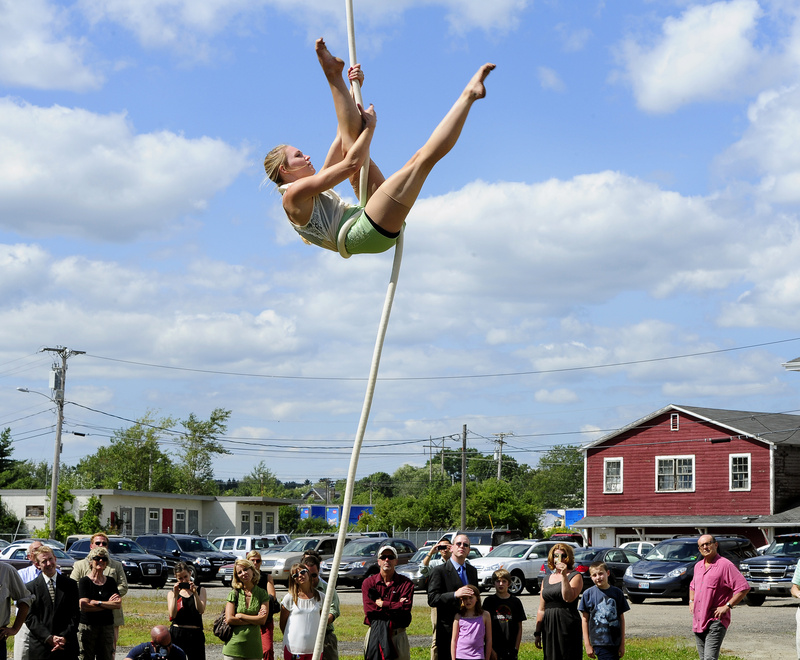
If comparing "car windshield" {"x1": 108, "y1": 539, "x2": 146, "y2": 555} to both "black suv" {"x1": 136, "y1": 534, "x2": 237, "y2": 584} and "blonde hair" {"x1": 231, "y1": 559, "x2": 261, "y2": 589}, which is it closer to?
"black suv" {"x1": 136, "y1": 534, "x2": 237, "y2": 584}

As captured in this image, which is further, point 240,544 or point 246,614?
point 240,544

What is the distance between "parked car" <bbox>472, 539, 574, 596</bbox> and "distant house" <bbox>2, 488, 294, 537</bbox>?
21734 mm

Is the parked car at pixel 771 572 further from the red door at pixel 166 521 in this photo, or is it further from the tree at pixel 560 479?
the tree at pixel 560 479

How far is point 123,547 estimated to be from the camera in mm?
27234

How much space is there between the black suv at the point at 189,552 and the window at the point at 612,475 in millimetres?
16529

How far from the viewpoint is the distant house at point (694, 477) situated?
35.4m

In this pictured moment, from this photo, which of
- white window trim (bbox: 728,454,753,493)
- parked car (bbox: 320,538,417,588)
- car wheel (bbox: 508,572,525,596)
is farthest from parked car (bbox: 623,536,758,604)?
white window trim (bbox: 728,454,753,493)

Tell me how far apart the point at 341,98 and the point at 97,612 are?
644 cm

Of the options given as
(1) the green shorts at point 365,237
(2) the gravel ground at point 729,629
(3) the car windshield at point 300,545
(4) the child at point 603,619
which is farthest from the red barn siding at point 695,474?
(1) the green shorts at point 365,237

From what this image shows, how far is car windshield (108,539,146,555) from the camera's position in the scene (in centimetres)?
2695

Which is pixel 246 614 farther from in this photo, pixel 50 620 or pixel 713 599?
pixel 713 599

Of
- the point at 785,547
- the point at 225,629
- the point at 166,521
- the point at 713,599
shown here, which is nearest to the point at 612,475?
the point at 785,547

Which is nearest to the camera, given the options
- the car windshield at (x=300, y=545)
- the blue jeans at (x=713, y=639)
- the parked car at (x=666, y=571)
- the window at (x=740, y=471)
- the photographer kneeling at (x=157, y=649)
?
the photographer kneeling at (x=157, y=649)

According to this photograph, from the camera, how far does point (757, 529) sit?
A: 1380 inches
